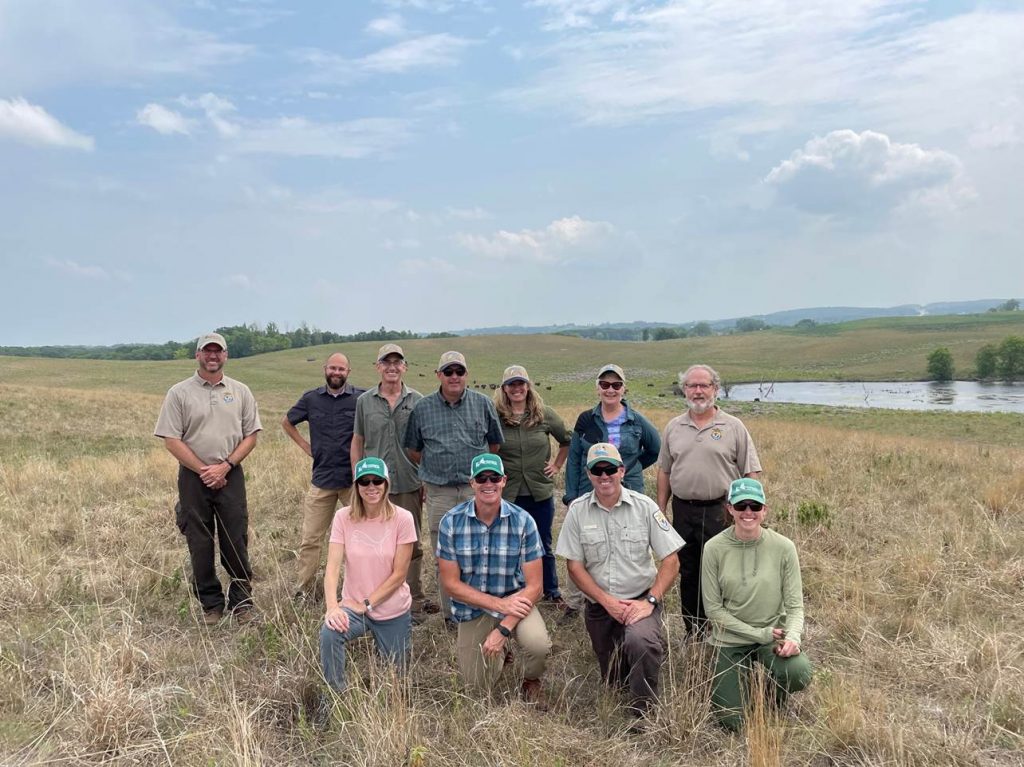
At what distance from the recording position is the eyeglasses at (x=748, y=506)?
143 inches

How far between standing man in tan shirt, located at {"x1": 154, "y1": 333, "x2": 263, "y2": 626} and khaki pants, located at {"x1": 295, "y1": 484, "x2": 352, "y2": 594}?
48cm

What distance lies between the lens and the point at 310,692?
145 inches

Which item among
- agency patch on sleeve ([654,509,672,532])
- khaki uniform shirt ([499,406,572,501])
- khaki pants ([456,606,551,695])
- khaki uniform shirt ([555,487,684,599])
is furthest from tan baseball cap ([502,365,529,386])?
khaki pants ([456,606,551,695])

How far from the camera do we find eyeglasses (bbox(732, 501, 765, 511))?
143 inches

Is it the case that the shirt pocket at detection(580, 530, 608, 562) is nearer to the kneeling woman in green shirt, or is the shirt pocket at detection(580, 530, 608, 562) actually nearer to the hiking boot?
the kneeling woman in green shirt

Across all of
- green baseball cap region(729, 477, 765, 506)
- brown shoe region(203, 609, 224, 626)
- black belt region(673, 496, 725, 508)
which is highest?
green baseball cap region(729, 477, 765, 506)

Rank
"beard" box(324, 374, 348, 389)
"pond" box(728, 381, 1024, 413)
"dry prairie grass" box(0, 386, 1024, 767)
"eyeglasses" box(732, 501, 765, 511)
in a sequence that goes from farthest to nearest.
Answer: "pond" box(728, 381, 1024, 413) < "beard" box(324, 374, 348, 389) < "eyeglasses" box(732, 501, 765, 511) < "dry prairie grass" box(0, 386, 1024, 767)

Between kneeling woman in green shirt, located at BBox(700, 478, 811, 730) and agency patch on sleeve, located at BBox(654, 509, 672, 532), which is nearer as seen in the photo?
kneeling woman in green shirt, located at BBox(700, 478, 811, 730)

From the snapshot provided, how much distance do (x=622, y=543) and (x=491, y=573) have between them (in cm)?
84

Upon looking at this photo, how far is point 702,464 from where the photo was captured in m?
4.41

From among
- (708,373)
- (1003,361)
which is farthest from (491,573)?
(1003,361)

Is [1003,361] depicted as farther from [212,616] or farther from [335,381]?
[212,616]

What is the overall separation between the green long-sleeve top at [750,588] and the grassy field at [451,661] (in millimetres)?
293

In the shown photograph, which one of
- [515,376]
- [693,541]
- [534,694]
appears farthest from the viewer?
[515,376]
